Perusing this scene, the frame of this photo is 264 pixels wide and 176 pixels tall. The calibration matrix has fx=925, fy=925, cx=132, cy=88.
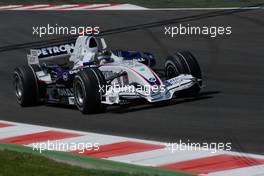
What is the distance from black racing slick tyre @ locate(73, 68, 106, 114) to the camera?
1516 centimetres

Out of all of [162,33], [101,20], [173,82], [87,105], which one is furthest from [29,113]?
[101,20]

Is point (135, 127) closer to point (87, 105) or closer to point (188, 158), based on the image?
point (87, 105)

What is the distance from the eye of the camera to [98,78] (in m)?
15.2

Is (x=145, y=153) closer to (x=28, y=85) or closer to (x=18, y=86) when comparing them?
(x=28, y=85)

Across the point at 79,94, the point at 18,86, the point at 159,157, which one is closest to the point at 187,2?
the point at 18,86

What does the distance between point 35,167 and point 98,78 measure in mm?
4423

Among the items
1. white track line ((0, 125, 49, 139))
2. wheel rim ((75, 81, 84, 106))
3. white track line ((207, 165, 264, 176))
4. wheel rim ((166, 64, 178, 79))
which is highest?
wheel rim ((166, 64, 178, 79))

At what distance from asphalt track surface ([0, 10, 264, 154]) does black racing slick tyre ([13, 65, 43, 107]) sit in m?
0.18

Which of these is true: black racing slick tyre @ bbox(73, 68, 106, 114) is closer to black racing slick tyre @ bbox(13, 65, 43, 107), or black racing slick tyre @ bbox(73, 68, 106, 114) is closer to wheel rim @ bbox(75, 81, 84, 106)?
wheel rim @ bbox(75, 81, 84, 106)

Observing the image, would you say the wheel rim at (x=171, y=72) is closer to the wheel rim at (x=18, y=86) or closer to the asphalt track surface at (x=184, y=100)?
the asphalt track surface at (x=184, y=100)

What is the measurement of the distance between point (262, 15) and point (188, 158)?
54.8 feet

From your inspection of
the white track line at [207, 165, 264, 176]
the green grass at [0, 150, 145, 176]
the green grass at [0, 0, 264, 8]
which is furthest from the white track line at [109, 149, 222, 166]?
the green grass at [0, 0, 264, 8]

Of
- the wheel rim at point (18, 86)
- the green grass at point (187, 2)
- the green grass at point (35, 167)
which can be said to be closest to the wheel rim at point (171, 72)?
the wheel rim at point (18, 86)

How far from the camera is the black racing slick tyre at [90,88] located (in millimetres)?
15156
